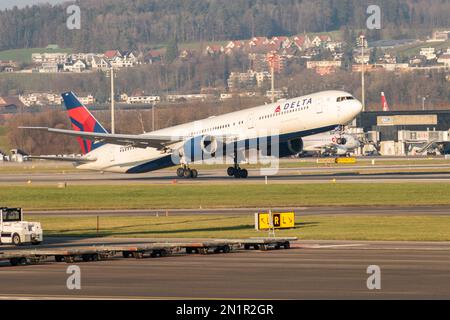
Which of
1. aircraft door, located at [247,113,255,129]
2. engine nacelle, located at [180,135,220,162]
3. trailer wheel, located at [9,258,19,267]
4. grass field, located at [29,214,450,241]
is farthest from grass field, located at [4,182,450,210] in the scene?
trailer wheel, located at [9,258,19,267]

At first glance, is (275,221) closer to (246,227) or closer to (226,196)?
(246,227)

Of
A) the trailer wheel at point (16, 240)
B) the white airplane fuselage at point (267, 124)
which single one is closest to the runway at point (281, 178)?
the white airplane fuselage at point (267, 124)

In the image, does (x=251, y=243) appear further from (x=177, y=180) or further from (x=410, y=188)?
(x=177, y=180)

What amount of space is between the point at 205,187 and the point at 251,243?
155ft

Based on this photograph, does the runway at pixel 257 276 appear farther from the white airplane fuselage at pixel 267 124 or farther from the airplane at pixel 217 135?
the airplane at pixel 217 135

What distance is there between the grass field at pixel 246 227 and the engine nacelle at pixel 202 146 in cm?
3074

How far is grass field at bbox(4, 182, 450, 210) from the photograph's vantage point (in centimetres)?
8375

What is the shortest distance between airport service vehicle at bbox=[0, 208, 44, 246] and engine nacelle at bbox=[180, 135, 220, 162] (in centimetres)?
4874

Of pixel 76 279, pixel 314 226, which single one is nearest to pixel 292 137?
pixel 314 226

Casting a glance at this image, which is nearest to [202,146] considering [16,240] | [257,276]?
[16,240]

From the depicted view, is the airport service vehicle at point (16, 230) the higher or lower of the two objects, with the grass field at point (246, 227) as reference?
higher

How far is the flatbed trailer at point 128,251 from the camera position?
47656 millimetres

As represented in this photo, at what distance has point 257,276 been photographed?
41.7 m

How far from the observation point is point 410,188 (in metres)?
91.2
